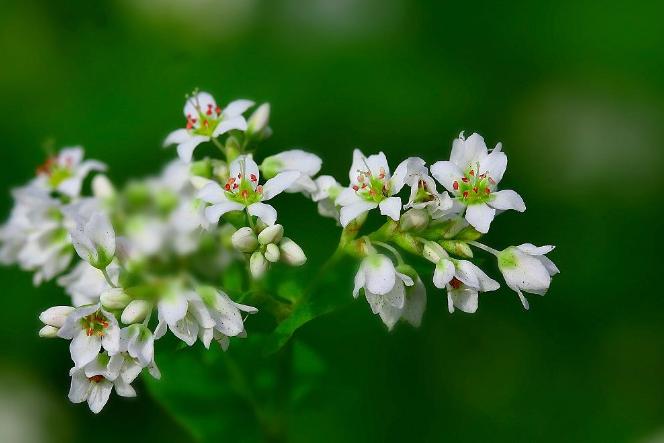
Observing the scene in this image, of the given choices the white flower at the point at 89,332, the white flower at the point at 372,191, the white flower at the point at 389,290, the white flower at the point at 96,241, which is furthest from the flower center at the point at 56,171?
the white flower at the point at 389,290

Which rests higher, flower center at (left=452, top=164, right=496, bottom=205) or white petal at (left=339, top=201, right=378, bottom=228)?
flower center at (left=452, top=164, right=496, bottom=205)

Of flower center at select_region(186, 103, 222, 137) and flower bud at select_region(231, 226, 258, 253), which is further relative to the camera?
flower center at select_region(186, 103, 222, 137)

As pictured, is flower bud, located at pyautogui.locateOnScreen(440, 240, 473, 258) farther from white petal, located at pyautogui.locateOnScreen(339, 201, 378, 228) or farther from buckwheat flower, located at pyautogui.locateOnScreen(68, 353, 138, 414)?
buckwheat flower, located at pyautogui.locateOnScreen(68, 353, 138, 414)

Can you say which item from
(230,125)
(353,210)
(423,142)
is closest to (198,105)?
(230,125)

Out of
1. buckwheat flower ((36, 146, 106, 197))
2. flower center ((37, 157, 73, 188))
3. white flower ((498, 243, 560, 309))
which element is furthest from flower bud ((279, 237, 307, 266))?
flower center ((37, 157, 73, 188))

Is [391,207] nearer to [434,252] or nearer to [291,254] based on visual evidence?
[434,252]

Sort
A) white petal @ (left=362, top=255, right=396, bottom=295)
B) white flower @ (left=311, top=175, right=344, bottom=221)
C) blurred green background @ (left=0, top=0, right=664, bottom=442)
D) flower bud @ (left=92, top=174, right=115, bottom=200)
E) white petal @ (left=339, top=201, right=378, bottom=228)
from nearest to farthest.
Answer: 1. white petal @ (left=362, top=255, right=396, bottom=295)
2. white petal @ (left=339, top=201, right=378, bottom=228)
3. white flower @ (left=311, top=175, right=344, bottom=221)
4. flower bud @ (left=92, top=174, right=115, bottom=200)
5. blurred green background @ (left=0, top=0, right=664, bottom=442)

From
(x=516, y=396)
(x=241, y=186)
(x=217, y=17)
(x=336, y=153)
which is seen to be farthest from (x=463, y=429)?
(x=217, y=17)

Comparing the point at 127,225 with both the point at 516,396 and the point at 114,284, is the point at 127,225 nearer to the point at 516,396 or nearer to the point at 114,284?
the point at 114,284
